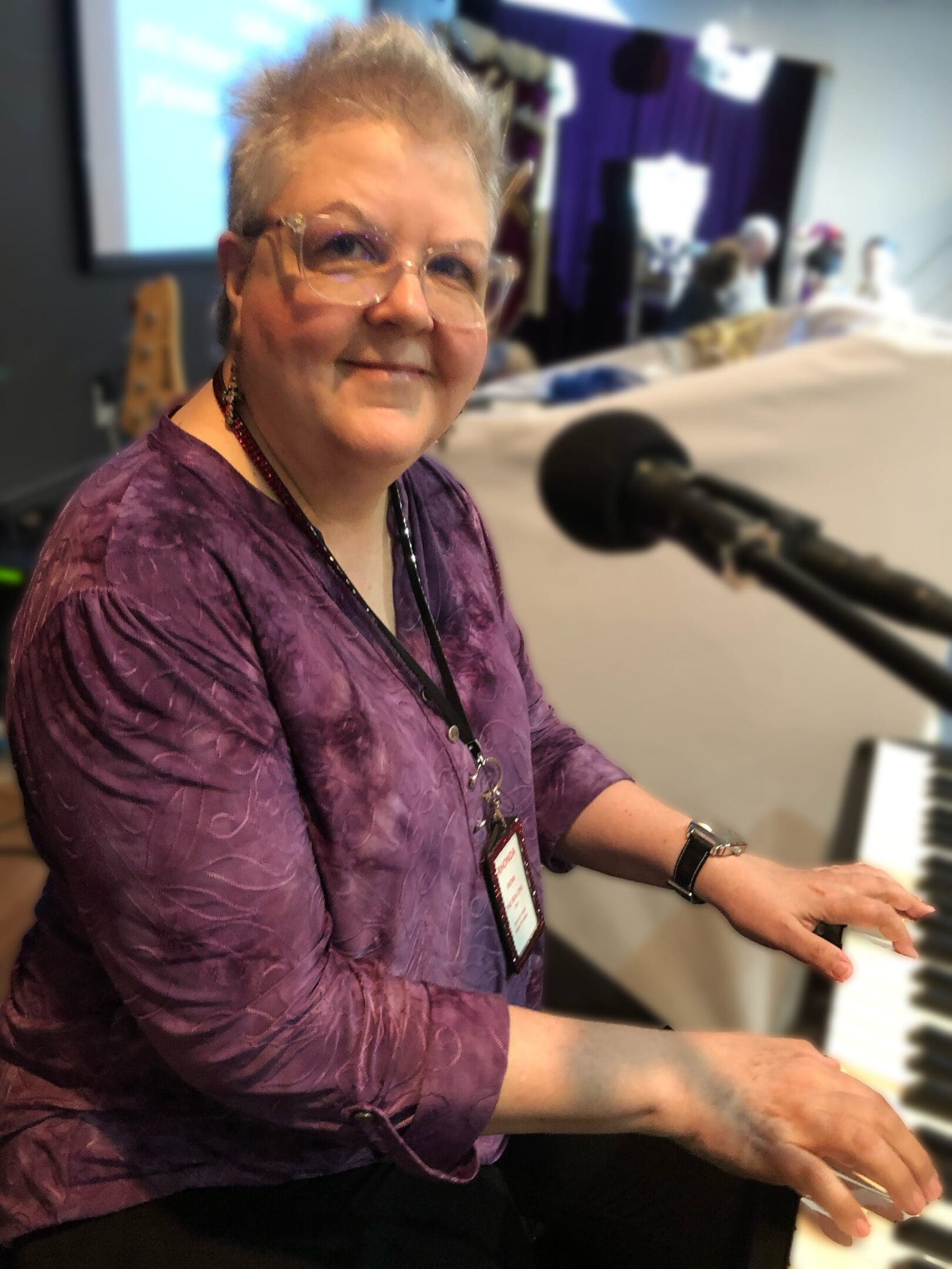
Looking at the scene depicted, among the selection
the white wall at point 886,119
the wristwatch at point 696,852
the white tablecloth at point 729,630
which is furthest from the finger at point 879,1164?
the white wall at point 886,119

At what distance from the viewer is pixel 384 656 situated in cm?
66

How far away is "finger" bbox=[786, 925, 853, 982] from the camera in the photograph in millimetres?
601

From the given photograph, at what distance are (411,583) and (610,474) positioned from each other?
55 cm

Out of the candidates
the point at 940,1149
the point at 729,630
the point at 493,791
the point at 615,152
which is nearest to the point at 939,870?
the point at 940,1149

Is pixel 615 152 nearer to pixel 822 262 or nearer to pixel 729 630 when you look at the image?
pixel 822 262

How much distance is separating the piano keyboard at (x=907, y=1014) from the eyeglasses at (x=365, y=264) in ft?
1.69

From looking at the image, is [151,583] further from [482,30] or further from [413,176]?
[482,30]

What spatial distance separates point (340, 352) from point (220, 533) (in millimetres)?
134

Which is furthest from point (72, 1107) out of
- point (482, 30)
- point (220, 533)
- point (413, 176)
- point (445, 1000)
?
point (482, 30)

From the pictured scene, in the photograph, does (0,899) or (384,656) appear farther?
(0,899)

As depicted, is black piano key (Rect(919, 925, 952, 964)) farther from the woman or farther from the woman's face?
the woman's face

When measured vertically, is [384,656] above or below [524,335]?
above

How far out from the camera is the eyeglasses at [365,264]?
57 centimetres

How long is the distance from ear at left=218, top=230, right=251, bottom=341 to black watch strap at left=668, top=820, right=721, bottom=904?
0.48 metres
